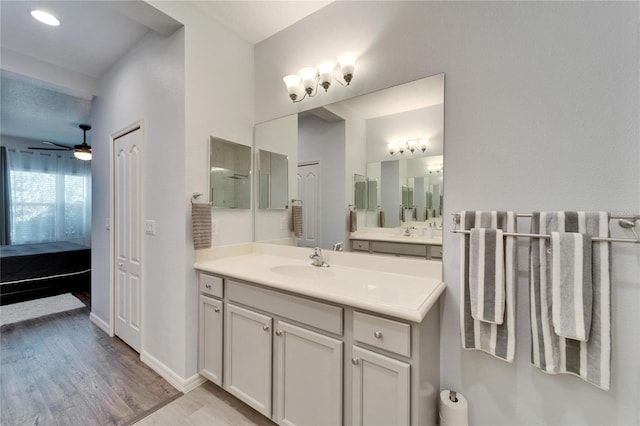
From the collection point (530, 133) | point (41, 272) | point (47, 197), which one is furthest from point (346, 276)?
point (47, 197)

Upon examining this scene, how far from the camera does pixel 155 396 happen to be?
5.80 ft

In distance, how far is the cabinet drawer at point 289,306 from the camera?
1214 mm

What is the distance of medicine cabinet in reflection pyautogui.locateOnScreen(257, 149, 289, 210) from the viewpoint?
2188 millimetres

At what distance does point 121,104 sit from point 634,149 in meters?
3.59

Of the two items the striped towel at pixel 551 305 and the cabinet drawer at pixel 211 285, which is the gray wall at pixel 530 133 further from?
the cabinet drawer at pixel 211 285

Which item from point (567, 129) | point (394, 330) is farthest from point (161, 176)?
point (567, 129)

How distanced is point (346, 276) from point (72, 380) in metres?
2.26

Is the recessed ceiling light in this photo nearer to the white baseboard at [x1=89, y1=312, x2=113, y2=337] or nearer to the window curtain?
the white baseboard at [x1=89, y1=312, x2=113, y2=337]

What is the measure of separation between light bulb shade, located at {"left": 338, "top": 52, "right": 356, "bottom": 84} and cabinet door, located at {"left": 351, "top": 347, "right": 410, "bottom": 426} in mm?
1596

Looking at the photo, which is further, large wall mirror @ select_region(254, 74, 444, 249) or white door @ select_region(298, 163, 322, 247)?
white door @ select_region(298, 163, 322, 247)

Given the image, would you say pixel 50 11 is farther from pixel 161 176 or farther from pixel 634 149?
pixel 634 149

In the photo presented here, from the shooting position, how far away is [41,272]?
3691mm

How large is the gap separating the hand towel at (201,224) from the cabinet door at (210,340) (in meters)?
0.38

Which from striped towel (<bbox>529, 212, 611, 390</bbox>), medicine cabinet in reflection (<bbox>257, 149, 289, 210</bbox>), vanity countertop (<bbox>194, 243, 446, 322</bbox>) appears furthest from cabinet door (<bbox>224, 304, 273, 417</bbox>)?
striped towel (<bbox>529, 212, 611, 390</bbox>)
